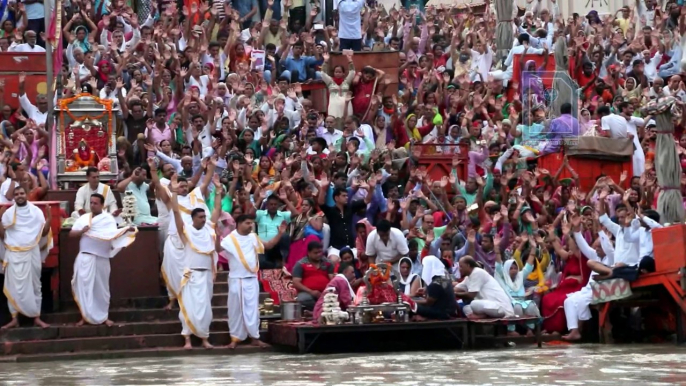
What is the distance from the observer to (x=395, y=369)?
18.7 metres

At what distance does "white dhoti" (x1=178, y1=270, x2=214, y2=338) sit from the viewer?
21.7m

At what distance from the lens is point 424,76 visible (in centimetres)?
2956

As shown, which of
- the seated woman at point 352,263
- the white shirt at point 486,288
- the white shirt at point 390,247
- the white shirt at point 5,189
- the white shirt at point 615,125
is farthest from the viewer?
the white shirt at point 615,125

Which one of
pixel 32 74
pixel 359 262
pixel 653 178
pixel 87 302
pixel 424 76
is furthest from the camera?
pixel 424 76

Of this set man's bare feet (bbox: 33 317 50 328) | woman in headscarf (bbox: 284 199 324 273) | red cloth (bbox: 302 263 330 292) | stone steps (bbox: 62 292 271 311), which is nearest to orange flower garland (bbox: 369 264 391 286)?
red cloth (bbox: 302 263 330 292)

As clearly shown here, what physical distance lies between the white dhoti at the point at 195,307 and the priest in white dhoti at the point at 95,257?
35.5 inches

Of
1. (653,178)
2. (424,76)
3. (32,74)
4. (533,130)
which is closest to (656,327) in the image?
(653,178)

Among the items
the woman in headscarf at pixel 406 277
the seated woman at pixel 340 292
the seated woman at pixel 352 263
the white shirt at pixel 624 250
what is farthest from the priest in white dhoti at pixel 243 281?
the white shirt at pixel 624 250

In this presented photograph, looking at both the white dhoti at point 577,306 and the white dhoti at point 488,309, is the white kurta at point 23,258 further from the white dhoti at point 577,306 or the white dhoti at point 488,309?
the white dhoti at point 577,306

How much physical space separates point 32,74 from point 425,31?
7.77 m

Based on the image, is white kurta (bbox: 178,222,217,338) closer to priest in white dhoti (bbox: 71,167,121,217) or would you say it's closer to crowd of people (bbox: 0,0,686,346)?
crowd of people (bbox: 0,0,686,346)

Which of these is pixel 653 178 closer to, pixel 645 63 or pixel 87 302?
pixel 645 63

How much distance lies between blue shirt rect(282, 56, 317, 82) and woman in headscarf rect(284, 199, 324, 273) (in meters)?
6.26

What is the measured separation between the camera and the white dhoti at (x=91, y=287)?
21703mm
